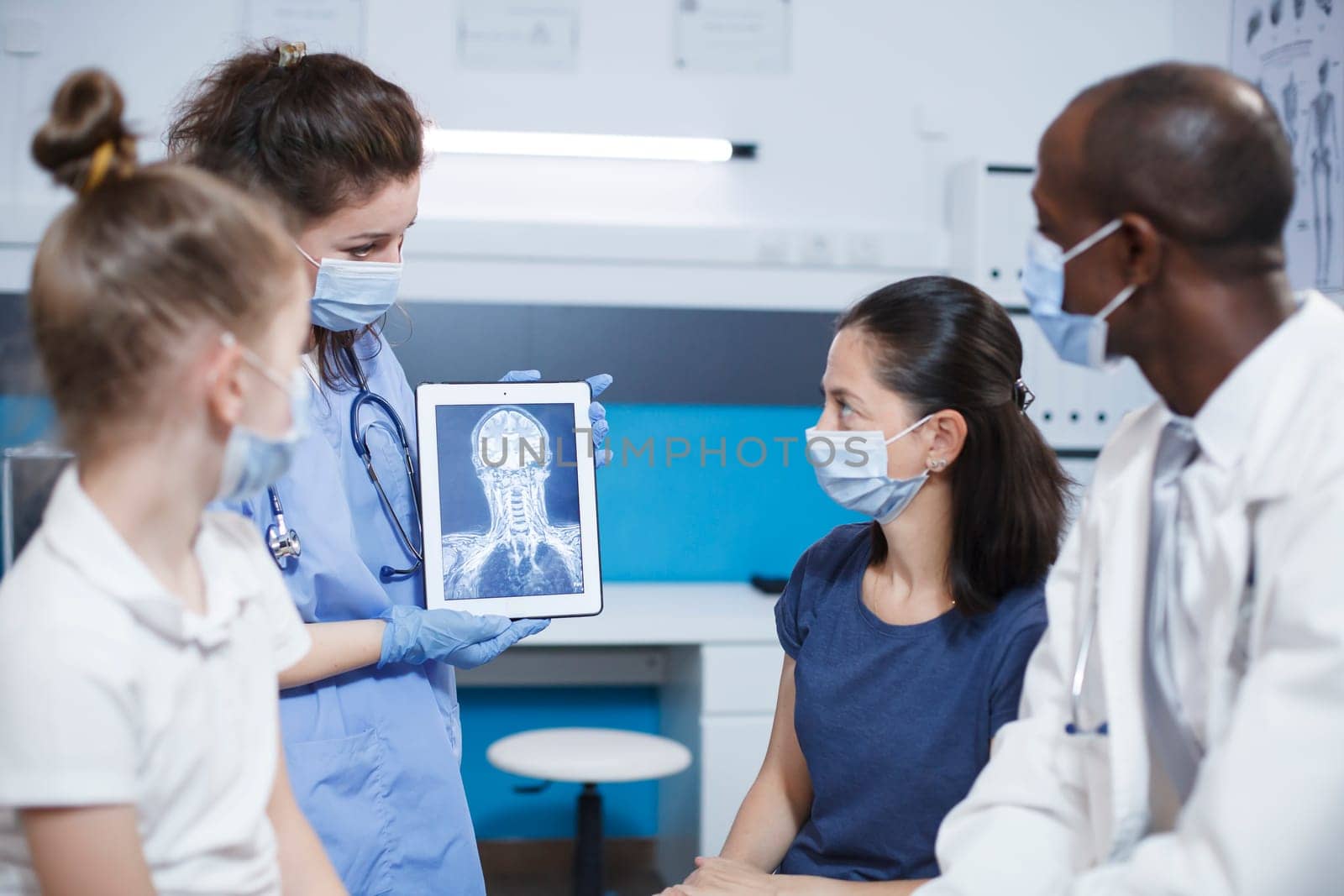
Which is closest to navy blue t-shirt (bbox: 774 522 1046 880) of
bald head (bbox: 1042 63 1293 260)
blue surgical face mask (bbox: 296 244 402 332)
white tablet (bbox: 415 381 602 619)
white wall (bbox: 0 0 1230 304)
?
white tablet (bbox: 415 381 602 619)

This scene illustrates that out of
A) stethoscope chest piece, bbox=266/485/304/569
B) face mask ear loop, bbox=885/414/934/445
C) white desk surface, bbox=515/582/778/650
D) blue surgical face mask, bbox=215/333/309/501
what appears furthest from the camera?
white desk surface, bbox=515/582/778/650

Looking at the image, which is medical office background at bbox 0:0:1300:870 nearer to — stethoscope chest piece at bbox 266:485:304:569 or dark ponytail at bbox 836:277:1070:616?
dark ponytail at bbox 836:277:1070:616

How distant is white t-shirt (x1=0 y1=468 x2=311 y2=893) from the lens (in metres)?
0.73

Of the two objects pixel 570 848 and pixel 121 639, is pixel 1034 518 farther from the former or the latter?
pixel 570 848

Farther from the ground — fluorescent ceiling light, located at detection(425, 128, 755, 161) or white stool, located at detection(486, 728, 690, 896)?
fluorescent ceiling light, located at detection(425, 128, 755, 161)

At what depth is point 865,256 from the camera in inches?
130

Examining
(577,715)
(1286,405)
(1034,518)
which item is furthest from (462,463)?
(577,715)

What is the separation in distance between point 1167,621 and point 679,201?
2.48 metres

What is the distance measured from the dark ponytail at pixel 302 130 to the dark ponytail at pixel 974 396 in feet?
2.24

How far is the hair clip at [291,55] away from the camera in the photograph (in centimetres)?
140

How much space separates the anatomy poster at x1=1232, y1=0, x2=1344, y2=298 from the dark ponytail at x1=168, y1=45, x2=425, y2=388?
6.49ft

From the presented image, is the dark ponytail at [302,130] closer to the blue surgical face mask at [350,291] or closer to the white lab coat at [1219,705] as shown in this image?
the blue surgical face mask at [350,291]

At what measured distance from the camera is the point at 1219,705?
916 mm

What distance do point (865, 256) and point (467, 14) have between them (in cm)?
131
